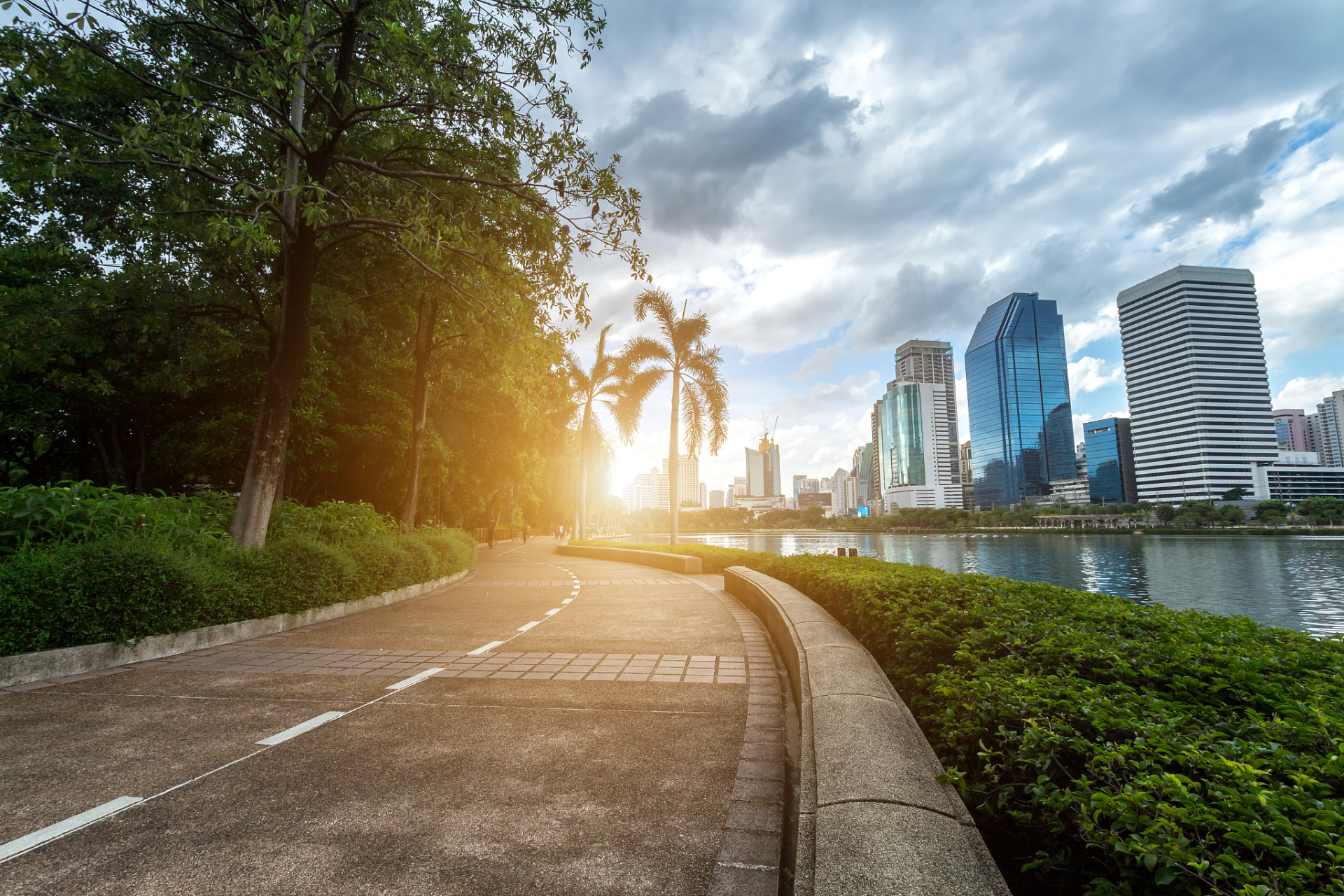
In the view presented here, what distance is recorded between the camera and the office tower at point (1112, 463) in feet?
583

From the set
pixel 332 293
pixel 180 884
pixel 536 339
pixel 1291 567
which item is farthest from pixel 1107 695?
pixel 1291 567

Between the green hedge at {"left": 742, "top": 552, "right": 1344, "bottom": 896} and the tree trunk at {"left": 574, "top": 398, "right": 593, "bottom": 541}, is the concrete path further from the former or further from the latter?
the tree trunk at {"left": 574, "top": 398, "right": 593, "bottom": 541}

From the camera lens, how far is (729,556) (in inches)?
748

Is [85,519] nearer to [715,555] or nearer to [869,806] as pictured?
[869,806]

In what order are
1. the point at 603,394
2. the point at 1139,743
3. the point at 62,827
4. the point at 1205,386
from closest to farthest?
the point at 1139,743 → the point at 62,827 → the point at 603,394 → the point at 1205,386

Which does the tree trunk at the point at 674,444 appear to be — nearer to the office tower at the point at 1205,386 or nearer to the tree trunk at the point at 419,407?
the tree trunk at the point at 419,407

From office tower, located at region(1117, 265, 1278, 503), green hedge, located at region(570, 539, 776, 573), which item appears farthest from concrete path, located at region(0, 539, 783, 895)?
office tower, located at region(1117, 265, 1278, 503)

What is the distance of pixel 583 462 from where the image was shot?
3662 cm

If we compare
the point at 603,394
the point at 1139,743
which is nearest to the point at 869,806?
the point at 1139,743

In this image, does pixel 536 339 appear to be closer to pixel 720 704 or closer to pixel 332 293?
pixel 332 293

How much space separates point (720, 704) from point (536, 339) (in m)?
9.41

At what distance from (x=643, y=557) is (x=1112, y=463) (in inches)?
7878

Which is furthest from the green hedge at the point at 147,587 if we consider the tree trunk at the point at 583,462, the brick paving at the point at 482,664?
the tree trunk at the point at 583,462

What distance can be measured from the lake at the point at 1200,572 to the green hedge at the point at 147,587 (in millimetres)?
9559
